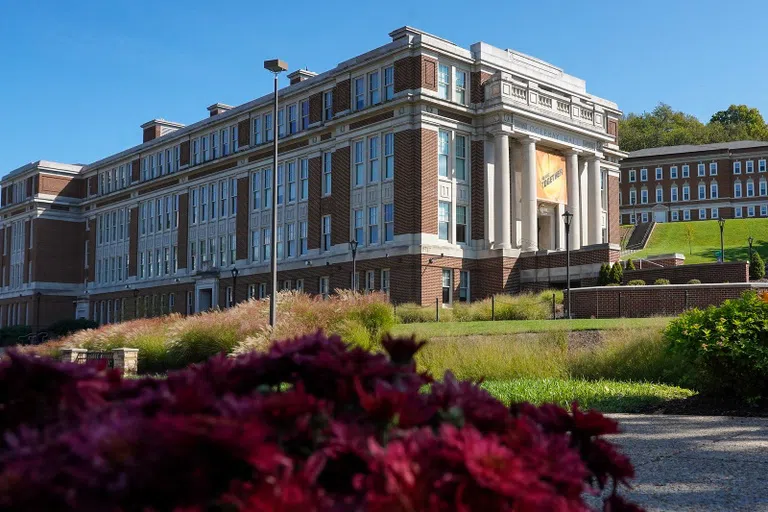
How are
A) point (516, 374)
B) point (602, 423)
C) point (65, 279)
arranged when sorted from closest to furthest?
point (602, 423), point (516, 374), point (65, 279)

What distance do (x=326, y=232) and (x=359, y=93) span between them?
28.4 ft

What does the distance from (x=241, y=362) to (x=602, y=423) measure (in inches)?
47.9

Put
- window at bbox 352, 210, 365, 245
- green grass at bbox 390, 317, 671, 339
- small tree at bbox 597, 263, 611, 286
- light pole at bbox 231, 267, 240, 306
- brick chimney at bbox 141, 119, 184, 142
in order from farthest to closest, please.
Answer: brick chimney at bbox 141, 119, 184, 142 → light pole at bbox 231, 267, 240, 306 → window at bbox 352, 210, 365, 245 → small tree at bbox 597, 263, 611, 286 → green grass at bbox 390, 317, 671, 339

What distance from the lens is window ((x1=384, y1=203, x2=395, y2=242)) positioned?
1795 inches

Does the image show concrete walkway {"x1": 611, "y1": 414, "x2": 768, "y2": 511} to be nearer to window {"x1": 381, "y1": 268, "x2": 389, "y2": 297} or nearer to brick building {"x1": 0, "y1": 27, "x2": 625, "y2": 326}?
brick building {"x1": 0, "y1": 27, "x2": 625, "y2": 326}

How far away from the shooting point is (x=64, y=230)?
255 ft

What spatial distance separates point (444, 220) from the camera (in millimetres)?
45594

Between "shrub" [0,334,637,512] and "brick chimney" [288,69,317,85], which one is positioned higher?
"brick chimney" [288,69,317,85]

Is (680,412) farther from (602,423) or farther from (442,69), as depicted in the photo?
(442,69)

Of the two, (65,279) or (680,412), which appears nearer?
(680,412)

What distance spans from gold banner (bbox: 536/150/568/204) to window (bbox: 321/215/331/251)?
1273 cm

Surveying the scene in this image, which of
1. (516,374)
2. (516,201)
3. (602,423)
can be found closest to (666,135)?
(516,201)

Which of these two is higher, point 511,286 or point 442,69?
point 442,69

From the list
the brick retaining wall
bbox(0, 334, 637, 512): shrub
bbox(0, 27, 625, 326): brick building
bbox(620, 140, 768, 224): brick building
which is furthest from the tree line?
bbox(0, 334, 637, 512): shrub
